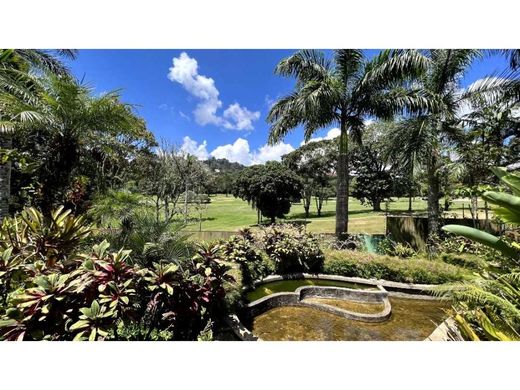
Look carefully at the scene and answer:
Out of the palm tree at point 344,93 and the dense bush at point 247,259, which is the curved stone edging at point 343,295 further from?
the palm tree at point 344,93

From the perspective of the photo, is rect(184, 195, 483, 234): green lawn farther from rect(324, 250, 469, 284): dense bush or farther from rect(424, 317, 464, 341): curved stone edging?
rect(424, 317, 464, 341): curved stone edging

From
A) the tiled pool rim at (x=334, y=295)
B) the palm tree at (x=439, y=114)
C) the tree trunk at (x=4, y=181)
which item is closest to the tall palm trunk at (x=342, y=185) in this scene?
the palm tree at (x=439, y=114)

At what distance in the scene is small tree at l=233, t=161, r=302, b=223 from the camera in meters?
18.7

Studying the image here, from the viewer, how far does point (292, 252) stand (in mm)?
6352

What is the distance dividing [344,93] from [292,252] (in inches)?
242

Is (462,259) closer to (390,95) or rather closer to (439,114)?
(439,114)

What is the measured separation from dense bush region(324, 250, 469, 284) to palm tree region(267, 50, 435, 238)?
2312 mm

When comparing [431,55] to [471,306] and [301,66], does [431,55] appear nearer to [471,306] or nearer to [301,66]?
[301,66]

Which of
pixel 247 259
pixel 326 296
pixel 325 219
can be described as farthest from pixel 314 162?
pixel 326 296

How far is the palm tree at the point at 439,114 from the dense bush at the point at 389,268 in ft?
9.98

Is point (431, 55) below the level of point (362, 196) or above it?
above

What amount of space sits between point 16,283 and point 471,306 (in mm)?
→ 4737

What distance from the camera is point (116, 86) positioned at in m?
5.11
